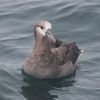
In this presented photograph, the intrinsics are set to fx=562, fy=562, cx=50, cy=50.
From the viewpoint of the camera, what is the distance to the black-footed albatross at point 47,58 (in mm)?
11734

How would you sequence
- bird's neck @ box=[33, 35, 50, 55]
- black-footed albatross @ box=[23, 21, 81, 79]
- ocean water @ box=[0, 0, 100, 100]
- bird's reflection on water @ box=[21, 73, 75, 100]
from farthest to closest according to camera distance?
bird's neck @ box=[33, 35, 50, 55] < black-footed albatross @ box=[23, 21, 81, 79] < ocean water @ box=[0, 0, 100, 100] < bird's reflection on water @ box=[21, 73, 75, 100]

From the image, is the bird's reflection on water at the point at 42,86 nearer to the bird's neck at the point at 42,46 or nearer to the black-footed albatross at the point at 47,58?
the black-footed albatross at the point at 47,58

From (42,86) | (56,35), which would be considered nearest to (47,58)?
(42,86)

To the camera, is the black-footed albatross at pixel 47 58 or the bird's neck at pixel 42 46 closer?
the black-footed albatross at pixel 47 58

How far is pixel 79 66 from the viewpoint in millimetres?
12523

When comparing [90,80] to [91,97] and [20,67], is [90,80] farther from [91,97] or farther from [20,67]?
[20,67]

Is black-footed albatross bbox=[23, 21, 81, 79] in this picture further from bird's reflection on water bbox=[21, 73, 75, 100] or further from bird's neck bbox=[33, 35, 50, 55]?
bird's reflection on water bbox=[21, 73, 75, 100]

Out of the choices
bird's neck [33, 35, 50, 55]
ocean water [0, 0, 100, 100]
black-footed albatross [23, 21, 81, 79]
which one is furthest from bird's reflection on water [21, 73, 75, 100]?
bird's neck [33, 35, 50, 55]

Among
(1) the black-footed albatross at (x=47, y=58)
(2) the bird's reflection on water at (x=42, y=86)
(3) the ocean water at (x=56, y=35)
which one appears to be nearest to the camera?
(2) the bird's reflection on water at (x=42, y=86)

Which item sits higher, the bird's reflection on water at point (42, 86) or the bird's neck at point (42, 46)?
the bird's neck at point (42, 46)

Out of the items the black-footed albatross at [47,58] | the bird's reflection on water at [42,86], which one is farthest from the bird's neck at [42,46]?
the bird's reflection on water at [42,86]

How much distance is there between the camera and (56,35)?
47.2ft

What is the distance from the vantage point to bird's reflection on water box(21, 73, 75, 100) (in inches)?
422

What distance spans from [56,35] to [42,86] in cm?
322
